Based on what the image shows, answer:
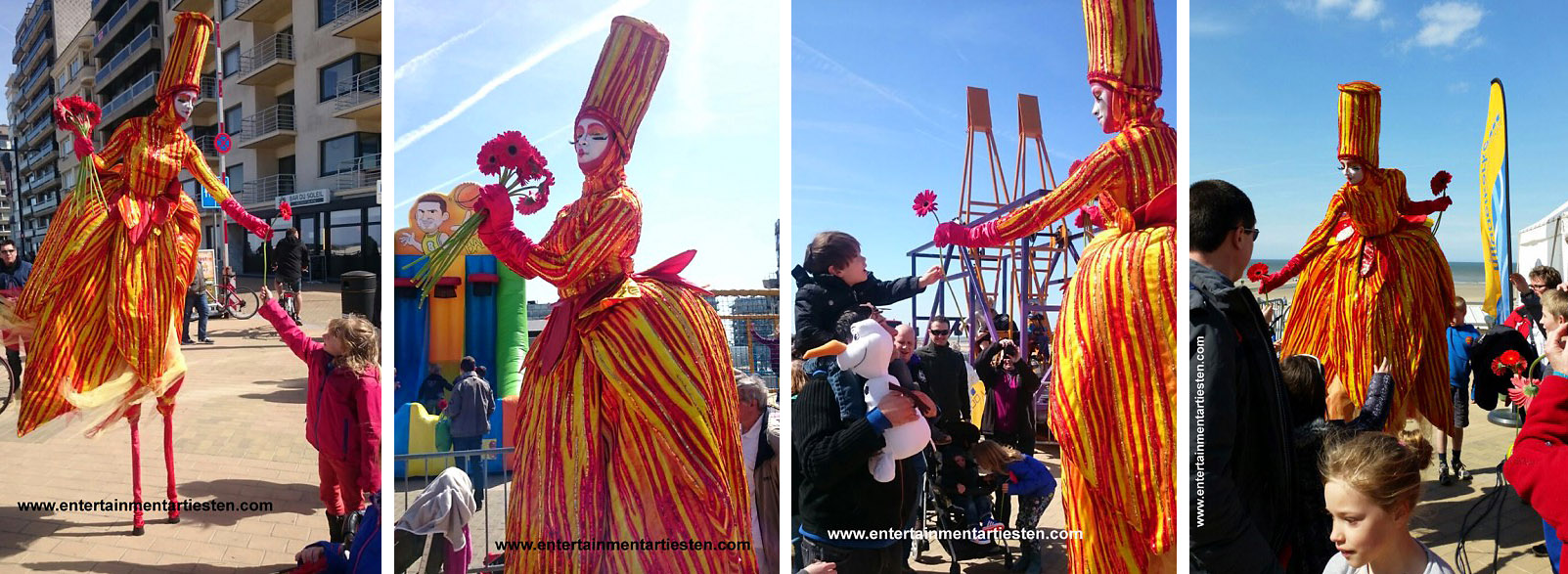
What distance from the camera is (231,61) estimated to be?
303cm

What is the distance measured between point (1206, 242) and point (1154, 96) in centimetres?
39

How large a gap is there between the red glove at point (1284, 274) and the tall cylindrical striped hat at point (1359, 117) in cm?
44

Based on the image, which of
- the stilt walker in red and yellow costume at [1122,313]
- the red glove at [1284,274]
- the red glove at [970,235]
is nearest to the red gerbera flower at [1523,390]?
the red glove at [1284,274]

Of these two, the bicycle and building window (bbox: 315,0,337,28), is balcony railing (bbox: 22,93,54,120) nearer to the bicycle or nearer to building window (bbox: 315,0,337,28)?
the bicycle

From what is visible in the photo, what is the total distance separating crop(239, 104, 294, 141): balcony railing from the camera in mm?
3010

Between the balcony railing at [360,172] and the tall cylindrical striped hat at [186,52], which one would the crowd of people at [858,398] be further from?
the tall cylindrical striped hat at [186,52]

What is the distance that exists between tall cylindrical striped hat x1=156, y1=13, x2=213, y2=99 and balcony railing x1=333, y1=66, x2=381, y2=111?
0.55 m

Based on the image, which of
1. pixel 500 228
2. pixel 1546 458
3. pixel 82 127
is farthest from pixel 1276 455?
pixel 82 127

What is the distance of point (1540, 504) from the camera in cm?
242

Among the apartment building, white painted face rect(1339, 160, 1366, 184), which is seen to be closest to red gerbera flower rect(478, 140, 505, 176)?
the apartment building

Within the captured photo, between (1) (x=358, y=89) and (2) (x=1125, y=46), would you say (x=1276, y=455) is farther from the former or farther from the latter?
(1) (x=358, y=89)

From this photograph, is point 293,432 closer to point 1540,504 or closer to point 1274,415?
point 1274,415

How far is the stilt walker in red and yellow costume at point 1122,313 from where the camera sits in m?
2.28

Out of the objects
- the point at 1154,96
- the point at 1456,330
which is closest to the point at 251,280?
the point at 1154,96
